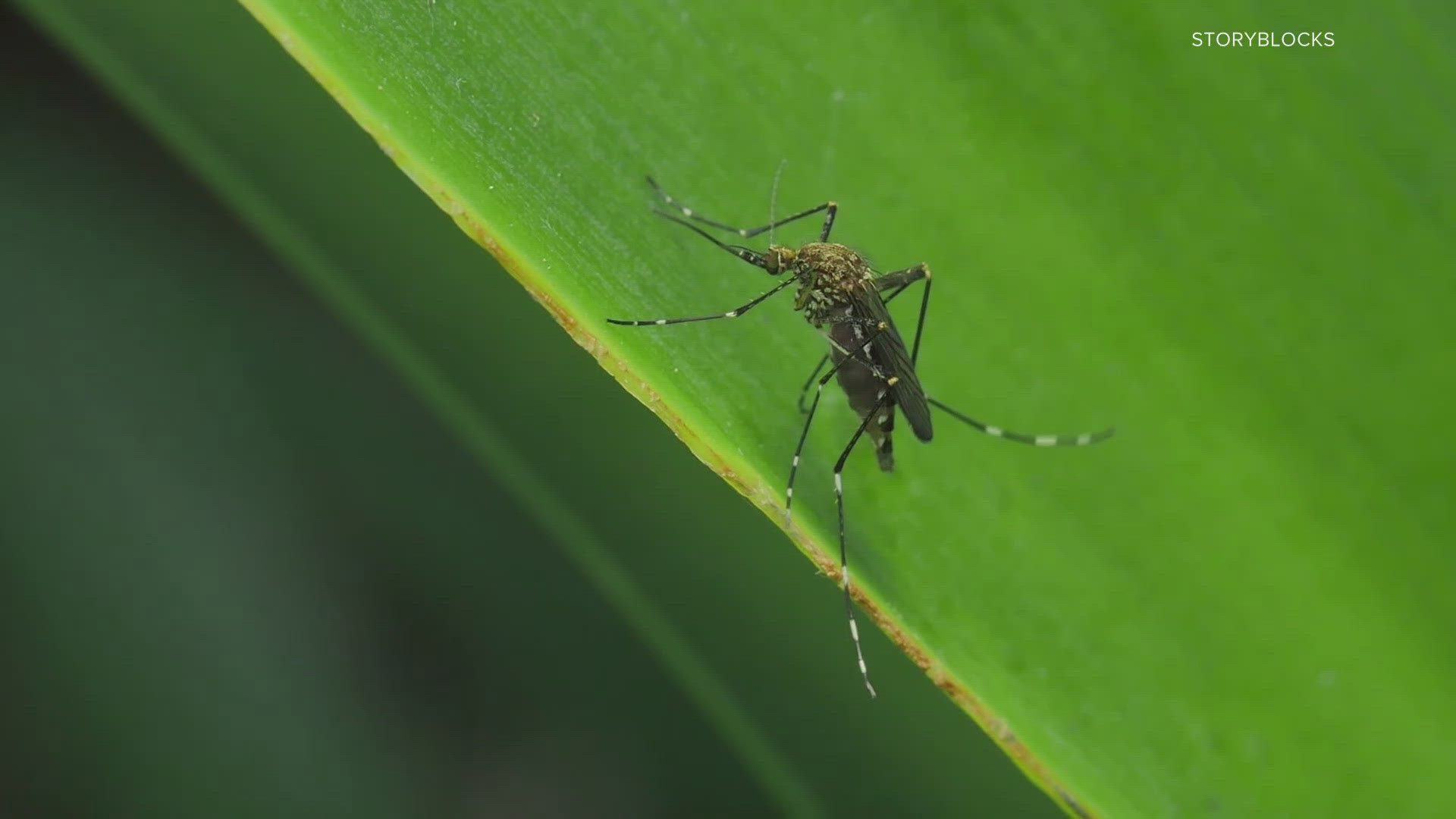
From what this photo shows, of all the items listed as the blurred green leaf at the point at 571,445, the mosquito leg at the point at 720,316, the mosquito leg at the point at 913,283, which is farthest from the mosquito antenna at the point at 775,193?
the blurred green leaf at the point at 571,445

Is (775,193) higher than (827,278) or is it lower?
higher

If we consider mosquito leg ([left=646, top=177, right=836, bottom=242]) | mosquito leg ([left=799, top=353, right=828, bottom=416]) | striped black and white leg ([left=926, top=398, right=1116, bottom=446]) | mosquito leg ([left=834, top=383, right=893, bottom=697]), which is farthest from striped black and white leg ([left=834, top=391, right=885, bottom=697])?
mosquito leg ([left=646, top=177, right=836, bottom=242])

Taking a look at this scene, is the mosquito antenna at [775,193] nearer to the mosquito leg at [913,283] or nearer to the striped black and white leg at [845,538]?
the mosquito leg at [913,283]

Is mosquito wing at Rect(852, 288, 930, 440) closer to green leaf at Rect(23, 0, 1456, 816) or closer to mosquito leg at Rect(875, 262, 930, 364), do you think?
mosquito leg at Rect(875, 262, 930, 364)

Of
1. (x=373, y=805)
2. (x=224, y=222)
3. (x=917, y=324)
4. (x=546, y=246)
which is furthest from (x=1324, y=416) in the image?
(x=224, y=222)

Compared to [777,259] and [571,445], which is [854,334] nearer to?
[777,259]

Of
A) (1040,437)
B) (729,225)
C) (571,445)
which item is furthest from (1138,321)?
(571,445)

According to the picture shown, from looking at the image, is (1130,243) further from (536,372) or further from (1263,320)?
(536,372)
